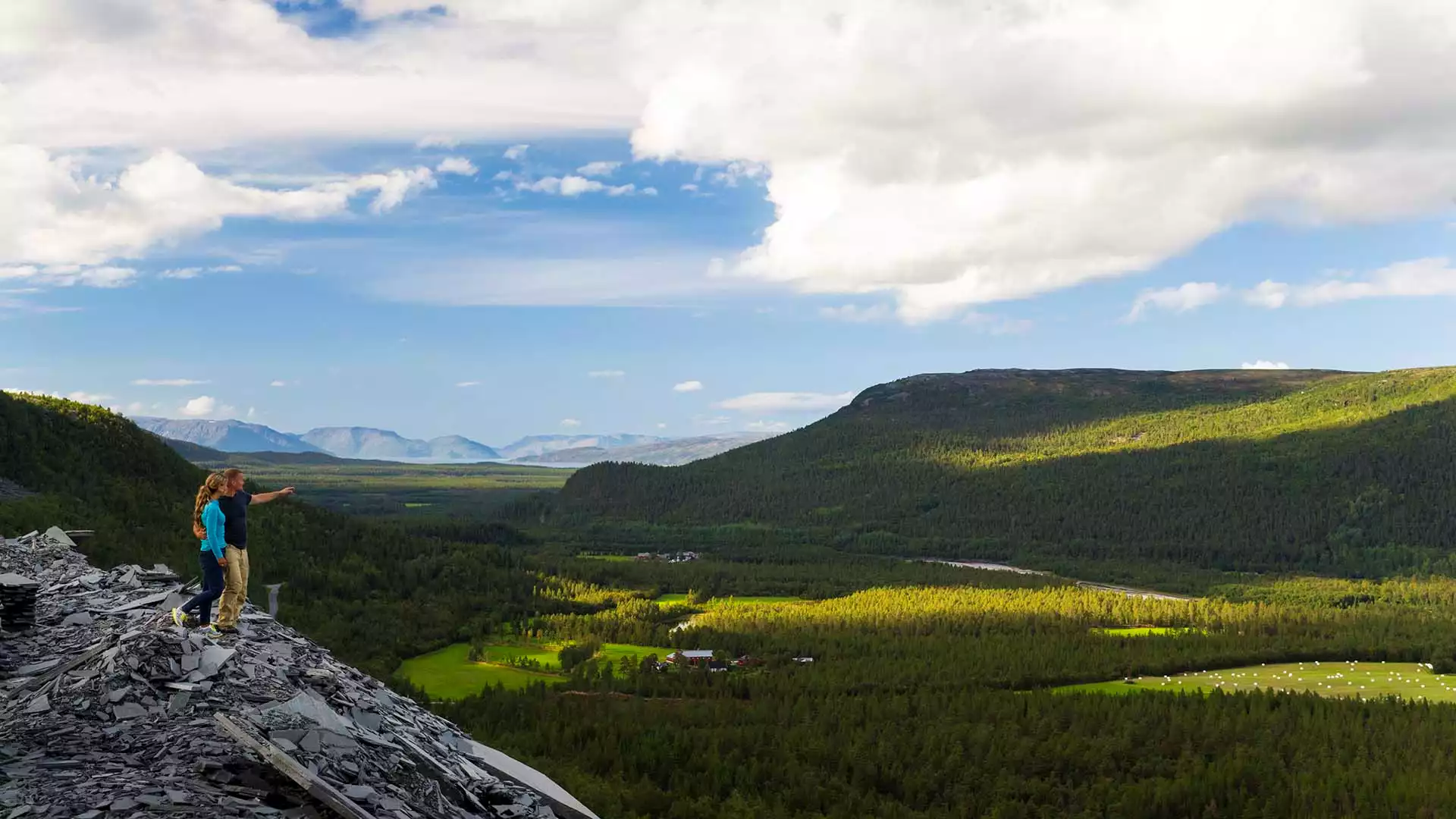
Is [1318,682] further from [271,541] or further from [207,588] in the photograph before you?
[207,588]

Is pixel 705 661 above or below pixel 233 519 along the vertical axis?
below

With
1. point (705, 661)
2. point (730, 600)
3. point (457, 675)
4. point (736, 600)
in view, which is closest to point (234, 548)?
point (457, 675)

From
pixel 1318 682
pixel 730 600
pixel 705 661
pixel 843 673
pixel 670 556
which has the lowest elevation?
pixel 1318 682

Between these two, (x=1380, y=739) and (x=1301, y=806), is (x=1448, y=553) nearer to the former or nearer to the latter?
(x=1380, y=739)

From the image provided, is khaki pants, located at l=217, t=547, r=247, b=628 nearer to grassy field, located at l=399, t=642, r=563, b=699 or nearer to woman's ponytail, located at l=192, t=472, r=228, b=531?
woman's ponytail, located at l=192, t=472, r=228, b=531

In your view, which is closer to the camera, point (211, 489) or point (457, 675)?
point (211, 489)

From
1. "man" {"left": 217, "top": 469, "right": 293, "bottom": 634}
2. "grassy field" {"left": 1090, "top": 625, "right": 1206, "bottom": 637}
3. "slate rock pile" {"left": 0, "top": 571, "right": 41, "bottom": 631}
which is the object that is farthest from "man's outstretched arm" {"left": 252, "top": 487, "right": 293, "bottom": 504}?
"grassy field" {"left": 1090, "top": 625, "right": 1206, "bottom": 637}
